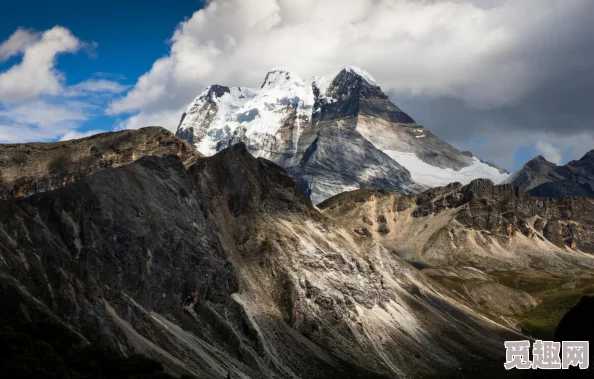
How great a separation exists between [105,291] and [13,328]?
3248 centimetres

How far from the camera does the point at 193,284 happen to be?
151 m

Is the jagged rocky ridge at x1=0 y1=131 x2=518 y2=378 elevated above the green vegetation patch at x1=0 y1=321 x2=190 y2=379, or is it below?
above

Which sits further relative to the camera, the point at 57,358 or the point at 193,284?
the point at 193,284

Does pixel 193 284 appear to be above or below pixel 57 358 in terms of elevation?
above

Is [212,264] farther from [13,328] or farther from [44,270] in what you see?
[13,328]

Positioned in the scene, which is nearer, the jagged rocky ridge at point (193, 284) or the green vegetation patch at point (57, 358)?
the green vegetation patch at point (57, 358)

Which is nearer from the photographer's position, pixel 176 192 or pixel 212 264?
pixel 212 264

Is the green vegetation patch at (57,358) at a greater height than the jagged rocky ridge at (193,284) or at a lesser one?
lesser

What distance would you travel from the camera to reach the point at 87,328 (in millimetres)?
103000

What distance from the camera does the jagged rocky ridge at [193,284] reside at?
110 metres

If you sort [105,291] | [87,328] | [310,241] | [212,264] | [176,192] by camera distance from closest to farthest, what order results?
[87,328] → [105,291] → [212,264] → [176,192] → [310,241]

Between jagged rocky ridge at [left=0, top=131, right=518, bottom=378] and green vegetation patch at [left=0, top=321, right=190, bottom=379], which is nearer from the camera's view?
green vegetation patch at [left=0, top=321, right=190, bottom=379]

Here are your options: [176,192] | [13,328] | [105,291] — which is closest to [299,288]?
[176,192]

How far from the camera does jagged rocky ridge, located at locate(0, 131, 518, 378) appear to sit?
10956 cm
